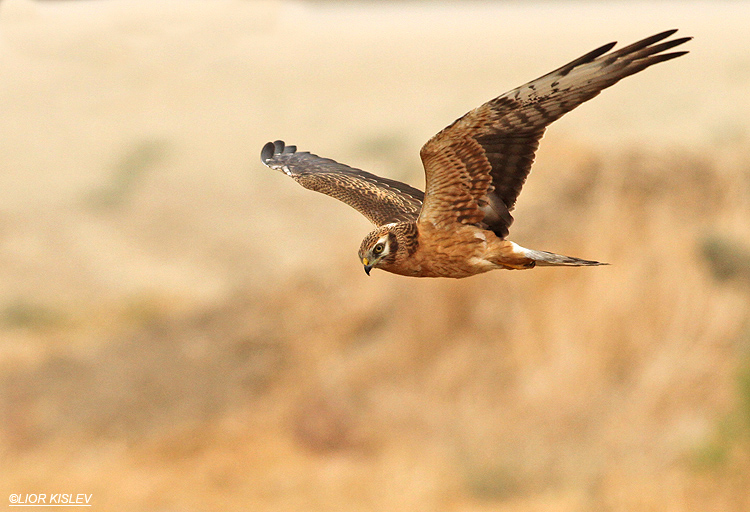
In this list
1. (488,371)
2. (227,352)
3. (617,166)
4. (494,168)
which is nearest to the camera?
(494,168)

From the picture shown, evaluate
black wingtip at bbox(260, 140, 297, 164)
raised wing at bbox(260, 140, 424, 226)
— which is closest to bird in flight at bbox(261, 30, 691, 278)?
raised wing at bbox(260, 140, 424, 226)

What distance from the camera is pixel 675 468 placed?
28.1 meters

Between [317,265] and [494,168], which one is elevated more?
[317,265]

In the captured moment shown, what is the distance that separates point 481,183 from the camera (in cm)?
705

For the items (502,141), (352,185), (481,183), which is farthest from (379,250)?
(352,185)

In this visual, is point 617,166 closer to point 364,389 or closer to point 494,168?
point 364,389

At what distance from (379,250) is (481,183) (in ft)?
3.25

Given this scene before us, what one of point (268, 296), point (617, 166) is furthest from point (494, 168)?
point (268, 296)

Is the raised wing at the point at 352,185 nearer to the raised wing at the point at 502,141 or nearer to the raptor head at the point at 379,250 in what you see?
the raised wing at the point at 502,141

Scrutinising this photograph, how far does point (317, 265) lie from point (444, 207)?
78.6ft

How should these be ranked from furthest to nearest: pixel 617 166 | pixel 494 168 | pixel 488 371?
pixel 488 371
pixel 617 166
pixel 494 168

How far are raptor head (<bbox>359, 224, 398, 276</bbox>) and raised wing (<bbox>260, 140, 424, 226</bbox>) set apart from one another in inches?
53.3

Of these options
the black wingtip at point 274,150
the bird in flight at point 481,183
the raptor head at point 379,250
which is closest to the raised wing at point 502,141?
the bird in flight at point 481,183

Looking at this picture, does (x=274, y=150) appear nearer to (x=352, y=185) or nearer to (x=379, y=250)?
(x=352, y=185)
